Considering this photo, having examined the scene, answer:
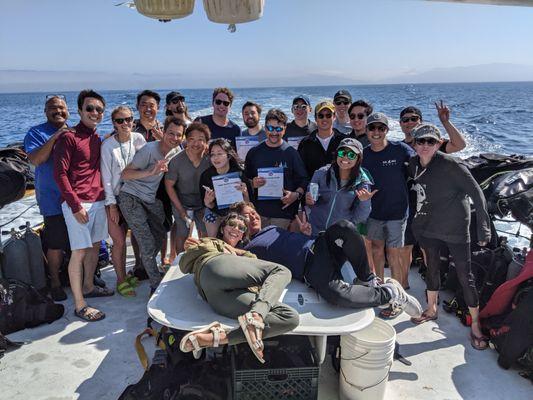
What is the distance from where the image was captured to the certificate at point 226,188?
4.11 meters

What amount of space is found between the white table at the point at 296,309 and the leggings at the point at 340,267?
75mm

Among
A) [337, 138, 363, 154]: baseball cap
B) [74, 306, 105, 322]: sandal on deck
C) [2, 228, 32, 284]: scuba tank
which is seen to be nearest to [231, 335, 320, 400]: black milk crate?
[337, 138, 363, 154]: baseball cap

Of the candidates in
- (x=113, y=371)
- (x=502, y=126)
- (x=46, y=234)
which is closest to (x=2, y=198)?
(x=46, y=234)

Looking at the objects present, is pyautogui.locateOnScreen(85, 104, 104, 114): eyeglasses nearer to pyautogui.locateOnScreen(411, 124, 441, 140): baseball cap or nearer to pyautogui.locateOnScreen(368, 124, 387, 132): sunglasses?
pyautogui.locateOnScreen(368, 124, 387, 132): sunglasses

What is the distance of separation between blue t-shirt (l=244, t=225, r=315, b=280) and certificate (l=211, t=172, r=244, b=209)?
0.73 meters

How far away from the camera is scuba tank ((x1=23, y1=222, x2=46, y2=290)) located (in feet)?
14.5

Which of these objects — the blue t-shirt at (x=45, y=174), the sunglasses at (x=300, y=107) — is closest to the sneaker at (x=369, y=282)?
the sunglasses at (x=300, y=107)

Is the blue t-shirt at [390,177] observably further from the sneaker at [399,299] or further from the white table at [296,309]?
the white table at [296,309]

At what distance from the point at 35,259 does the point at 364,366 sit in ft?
11.4

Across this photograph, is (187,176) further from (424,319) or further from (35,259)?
(424,319)

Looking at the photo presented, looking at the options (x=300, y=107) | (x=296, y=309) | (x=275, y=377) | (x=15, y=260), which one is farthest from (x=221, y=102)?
(x=275, y=377)

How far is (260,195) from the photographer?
430 cm

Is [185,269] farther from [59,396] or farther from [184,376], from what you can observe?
[59,396]

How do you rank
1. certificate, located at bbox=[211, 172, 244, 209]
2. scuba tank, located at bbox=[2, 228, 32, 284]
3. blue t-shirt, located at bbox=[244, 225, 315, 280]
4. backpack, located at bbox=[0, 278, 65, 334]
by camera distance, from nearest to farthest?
blue t-shirt, located at bbox=[244, 225, 315, 280]
backpack, located at bbox=[0, 278, 65, 334]
certificate, located at bbox=[211, 172, 244, 209]
scuba tank, located at bbox=[2, 228, 32, 284]
